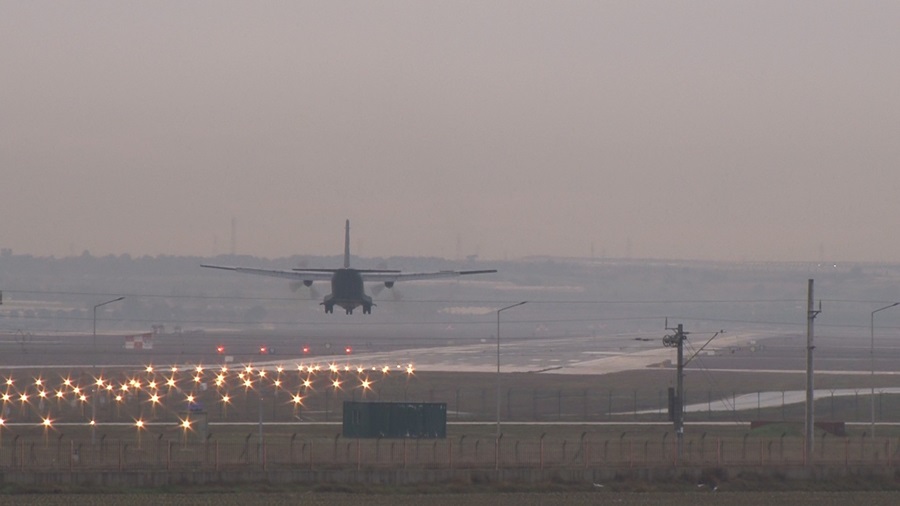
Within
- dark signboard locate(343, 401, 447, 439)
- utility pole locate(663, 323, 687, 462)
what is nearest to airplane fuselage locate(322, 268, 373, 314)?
dark signboard locate(343, 401, 447, 439)

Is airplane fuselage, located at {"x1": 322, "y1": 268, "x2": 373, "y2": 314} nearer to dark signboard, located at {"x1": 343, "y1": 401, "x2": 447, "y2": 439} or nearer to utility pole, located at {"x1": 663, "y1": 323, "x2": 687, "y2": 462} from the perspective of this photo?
dark signboard, located at {"x1": 343, "y1": 401, "x2": 447, "y2": 439}

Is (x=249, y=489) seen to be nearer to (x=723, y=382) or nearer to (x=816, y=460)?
(x=816, y=460)

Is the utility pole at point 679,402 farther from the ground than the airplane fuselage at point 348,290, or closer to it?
closer to it

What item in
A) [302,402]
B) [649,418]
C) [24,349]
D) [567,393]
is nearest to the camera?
[649,418]

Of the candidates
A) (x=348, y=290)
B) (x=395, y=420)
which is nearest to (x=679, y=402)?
(x=395, y=420)

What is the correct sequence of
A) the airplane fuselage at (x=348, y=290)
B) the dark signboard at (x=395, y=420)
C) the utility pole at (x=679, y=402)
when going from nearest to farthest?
Answer: the utility pole at (x=679, y=402)
the dark signboard at (x=395, y=420)
the airplane fuselage at (x=348, y=290)

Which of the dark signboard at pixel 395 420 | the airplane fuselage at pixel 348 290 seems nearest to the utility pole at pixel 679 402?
the dark signboard at pixel 395 420

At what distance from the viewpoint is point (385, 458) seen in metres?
57.8

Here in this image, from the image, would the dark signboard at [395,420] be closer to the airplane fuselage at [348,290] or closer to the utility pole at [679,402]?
the utility pole at [679,402]

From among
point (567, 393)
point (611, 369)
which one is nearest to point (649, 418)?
point (567, 393)

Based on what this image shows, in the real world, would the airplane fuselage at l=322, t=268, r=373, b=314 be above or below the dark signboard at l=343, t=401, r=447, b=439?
above

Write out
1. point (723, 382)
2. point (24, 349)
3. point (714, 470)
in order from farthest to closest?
point (24, 349)
point (723, 382)
point (714, 470)

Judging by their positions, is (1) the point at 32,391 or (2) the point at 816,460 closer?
(2) the point at 816,460

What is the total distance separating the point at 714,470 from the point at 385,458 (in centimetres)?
1222
